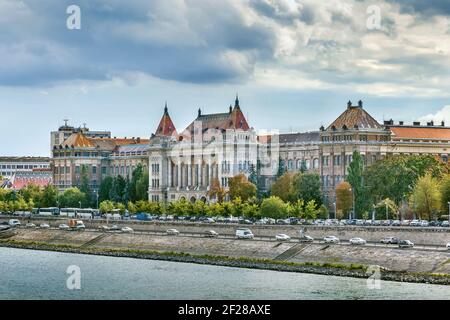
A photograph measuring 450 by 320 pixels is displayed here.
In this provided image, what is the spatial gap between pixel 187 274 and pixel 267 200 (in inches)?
1580

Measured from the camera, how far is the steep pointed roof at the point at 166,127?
18616cm

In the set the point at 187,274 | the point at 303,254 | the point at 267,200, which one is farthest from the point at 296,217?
the point at 187,274

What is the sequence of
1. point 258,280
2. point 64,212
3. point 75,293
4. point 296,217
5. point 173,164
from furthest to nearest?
point 173,164
point 64,212
point 296,217
point 258,280
point 75,293

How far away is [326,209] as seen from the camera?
5089 inches

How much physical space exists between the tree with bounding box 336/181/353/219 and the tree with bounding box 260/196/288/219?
269 inches

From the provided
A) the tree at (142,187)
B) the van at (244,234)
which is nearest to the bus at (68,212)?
the tree at (142,187)

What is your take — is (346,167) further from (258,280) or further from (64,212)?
(258,280)

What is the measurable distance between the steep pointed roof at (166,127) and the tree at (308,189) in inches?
2074

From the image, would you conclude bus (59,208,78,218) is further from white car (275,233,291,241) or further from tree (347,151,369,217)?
white car (275,233,291,241)

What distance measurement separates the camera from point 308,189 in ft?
437

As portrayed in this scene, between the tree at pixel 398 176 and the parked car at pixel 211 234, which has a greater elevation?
the tree at pixel 398 176

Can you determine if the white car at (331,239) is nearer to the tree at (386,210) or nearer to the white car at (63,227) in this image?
the tree at (386,210)

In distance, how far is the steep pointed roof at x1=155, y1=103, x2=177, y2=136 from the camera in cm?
18616

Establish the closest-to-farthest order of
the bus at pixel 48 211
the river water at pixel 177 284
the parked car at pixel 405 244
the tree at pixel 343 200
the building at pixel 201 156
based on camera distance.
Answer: the river water at pixel 177 284 → the parked car at pixel 405 244 → the tree at pixel 343 200 → the building at pixel 201 156 → the bus at pixel 48 211
